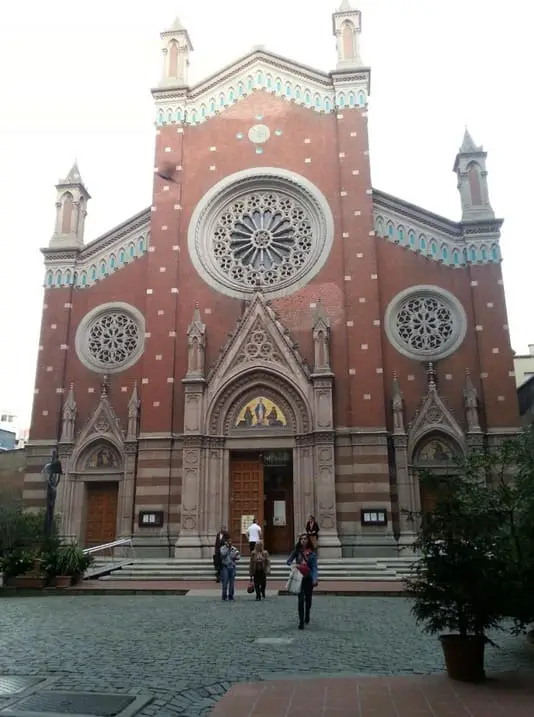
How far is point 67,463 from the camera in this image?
93.4 ft

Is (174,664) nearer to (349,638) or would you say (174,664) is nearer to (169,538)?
(349,638)

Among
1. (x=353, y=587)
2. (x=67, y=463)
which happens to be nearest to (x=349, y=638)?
(x=353, y=587)

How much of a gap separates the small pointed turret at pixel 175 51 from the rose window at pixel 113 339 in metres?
13.0

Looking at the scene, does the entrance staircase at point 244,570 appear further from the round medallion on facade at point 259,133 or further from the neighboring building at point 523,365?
the neighboring building at point 523,365

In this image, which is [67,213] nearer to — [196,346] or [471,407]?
[196,346]

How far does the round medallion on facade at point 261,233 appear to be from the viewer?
2978 cm

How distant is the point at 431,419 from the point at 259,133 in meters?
16.5

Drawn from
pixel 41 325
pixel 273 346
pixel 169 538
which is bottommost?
pixel 169 538

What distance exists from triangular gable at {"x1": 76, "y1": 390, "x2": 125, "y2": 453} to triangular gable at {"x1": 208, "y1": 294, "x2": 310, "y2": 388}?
493 centimetres

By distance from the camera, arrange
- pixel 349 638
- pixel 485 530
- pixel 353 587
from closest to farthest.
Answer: pixel 485 530 → pixel 349 638 → pixel 353 587

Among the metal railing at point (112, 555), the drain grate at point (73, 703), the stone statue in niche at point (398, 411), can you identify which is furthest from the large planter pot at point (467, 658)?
the stone statue in niche at point (398, 411)

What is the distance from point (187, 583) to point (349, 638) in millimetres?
12093

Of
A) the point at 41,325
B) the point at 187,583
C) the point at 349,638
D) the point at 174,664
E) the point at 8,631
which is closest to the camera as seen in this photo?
the point at 174,664

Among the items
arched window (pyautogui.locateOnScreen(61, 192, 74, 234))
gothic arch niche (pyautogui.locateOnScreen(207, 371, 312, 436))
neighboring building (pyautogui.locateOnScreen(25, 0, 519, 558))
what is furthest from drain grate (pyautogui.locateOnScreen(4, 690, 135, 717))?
arched window (pyautogui.locateOnScreen(61, 192, 74, 234))
